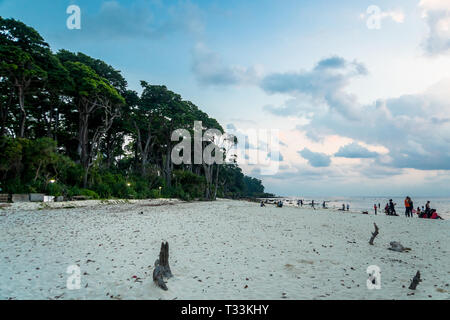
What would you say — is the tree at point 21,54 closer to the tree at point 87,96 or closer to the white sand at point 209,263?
the tree at point 87,96

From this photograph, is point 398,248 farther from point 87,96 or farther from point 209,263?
point 87,96

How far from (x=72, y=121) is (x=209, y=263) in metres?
39.1

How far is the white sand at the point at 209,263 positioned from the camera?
562 cm

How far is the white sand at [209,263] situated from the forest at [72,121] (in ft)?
39.9

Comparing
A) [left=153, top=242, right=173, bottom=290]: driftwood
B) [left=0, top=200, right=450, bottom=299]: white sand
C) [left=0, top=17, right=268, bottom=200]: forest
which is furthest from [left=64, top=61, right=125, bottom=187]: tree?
[left=153, top=242, right=173, bottom=290]: driftwood

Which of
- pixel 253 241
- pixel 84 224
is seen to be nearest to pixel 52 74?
pixel 84 224

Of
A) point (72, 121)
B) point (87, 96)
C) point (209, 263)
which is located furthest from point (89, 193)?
point (209, 263)

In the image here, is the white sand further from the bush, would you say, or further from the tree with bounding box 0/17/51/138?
the tree with bounding box 0/17/51/138

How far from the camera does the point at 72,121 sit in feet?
123

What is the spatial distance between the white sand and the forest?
479 inches

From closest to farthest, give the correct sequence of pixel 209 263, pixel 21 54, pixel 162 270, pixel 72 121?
pixel 162 270 < pixel 209 263 < pixel 21 54 < pixel 72 121

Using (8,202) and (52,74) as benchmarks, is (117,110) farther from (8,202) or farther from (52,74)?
(8,202)

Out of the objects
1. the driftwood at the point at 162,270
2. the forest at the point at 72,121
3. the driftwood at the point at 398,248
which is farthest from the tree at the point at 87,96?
the driftwood at the point at 398,248
